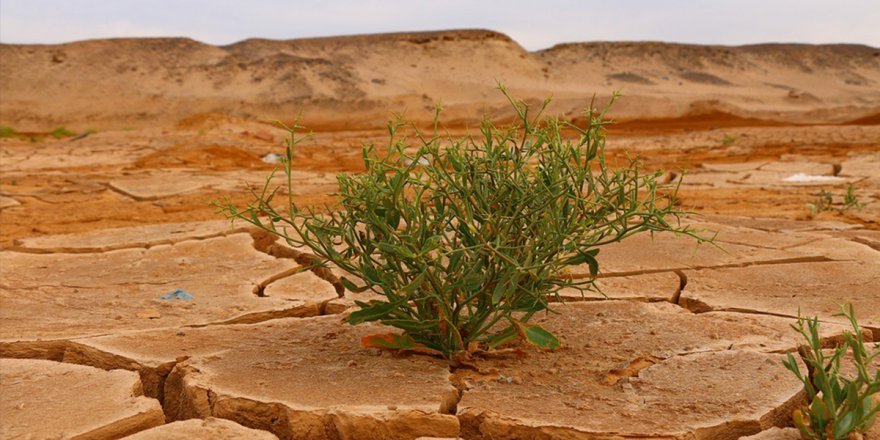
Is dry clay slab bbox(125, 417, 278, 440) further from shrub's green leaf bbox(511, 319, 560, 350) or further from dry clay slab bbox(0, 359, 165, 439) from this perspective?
shrub's green leaf bbox(511, 319, 560, 350)

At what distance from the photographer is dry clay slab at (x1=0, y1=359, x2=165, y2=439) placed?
6.28 feet

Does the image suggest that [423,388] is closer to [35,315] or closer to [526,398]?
[526,398]

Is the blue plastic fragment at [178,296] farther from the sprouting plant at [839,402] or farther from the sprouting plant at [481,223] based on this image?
the sprouting plant at [839,402]

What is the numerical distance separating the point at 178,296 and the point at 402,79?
2120 cm

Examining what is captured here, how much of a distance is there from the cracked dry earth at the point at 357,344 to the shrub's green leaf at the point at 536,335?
0.05 m

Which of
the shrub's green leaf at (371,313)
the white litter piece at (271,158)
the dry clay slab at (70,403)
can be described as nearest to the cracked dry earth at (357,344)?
the dry clay slab at (70,403)

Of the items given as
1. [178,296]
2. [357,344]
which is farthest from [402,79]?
[357,344]

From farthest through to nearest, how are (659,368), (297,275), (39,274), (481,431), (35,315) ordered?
1. (39,274)
2. (297,275)
3. (35,315)
4. (659,368)
5. (481,431)

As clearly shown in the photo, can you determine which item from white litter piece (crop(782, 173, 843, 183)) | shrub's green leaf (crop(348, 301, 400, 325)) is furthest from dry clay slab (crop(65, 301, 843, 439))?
white litter piece (crop(782, 173, 843, 183))

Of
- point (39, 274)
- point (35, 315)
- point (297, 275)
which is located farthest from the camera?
point (39, 274)

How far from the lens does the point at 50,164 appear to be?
9141 mm

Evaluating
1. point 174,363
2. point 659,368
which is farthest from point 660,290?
point 174,363

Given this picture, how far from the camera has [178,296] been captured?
309cm

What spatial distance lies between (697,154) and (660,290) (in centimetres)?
693
